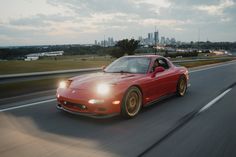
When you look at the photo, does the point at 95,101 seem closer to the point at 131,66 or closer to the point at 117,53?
the point at 131,66

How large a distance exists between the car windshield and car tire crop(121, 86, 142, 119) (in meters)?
0.78

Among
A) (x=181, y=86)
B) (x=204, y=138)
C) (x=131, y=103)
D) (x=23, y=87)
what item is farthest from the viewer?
(x=23, y=87)

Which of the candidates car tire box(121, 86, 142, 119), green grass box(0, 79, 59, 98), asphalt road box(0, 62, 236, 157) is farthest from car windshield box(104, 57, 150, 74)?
green grass box(0, 79, 59, 98)

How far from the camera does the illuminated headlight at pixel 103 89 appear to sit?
5.82m

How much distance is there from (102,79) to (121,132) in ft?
5.12

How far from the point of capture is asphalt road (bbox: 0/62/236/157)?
14.0ft

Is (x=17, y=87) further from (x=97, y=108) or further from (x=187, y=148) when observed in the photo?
(x=187, y=148)

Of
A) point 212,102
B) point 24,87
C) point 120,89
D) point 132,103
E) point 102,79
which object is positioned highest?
point 102,79

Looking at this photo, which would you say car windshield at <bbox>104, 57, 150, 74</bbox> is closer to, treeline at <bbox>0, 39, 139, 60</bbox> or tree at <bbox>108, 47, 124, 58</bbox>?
treeline at <bbox>0, 39, 139, 60</bbox>

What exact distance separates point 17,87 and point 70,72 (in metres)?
2.41

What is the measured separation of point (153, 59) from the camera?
Answer: 25.3 feet

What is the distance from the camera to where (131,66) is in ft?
24.3

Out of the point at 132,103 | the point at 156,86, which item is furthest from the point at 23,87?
the point at 132,103

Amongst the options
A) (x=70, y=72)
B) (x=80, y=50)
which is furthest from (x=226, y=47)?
(x=70, y=72)
